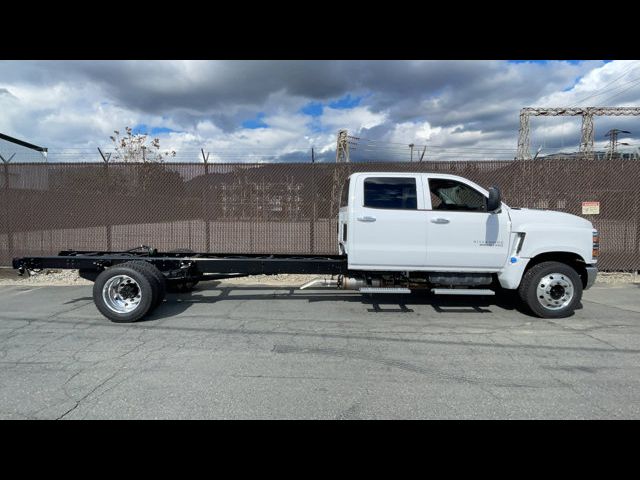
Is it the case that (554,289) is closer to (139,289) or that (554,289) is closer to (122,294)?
(139,289)

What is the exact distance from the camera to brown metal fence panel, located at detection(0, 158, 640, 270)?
8.83 meters

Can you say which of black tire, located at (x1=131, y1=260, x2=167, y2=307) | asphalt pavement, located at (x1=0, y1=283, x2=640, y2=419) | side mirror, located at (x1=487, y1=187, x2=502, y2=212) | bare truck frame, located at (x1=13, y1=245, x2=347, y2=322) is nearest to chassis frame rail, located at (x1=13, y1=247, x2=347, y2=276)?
bare truck frame, located at (x1=13, y1=245, x2=347, y2=322)

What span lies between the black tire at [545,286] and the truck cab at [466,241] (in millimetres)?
13

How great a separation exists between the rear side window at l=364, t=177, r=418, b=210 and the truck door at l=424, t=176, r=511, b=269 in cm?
26

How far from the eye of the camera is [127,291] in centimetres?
586

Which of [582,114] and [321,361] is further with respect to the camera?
[582,114]

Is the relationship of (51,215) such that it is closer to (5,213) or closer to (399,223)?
(5,213)

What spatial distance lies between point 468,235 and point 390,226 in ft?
3.89

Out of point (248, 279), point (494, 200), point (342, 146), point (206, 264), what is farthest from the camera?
point (342, 146)

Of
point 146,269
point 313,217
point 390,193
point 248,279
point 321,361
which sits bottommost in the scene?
point 321,361

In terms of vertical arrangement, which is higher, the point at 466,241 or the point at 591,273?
the point at 466,241

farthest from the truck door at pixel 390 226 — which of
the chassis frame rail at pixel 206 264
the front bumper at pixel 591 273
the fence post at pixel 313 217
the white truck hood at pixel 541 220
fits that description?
the fence post at pixel 313 217

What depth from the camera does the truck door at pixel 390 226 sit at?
5824 mm

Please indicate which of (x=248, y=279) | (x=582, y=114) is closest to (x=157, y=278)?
(x=248, y=279)
